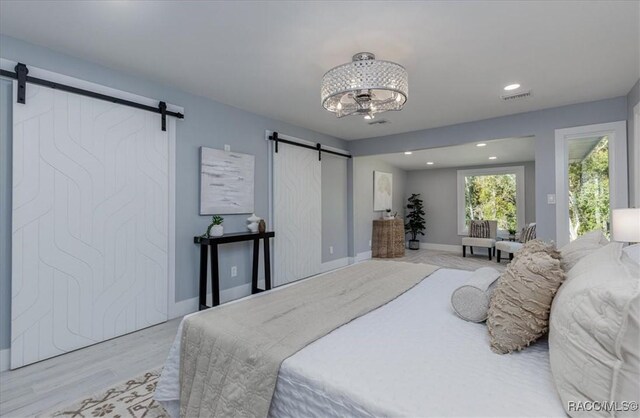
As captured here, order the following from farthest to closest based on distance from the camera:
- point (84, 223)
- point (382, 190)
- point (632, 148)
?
point (382, 190)
point (632, 148)
point (84, 223)

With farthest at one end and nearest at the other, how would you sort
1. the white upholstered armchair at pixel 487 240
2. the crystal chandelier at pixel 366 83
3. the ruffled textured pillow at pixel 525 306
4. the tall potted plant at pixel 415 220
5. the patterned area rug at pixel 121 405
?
1. the tall potted plant at pixel 415 220
2. the white upholstered armchair at pixel 487 240
3. the crystal chandelier at pixel 366 83
4. the patterned area rug at pixel 121 405
5. the ruffled textured pillow at pixel 525 306

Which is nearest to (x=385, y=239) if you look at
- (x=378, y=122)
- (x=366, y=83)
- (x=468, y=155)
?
(x=468, y=155)

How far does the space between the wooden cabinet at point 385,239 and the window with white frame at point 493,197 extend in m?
2.06

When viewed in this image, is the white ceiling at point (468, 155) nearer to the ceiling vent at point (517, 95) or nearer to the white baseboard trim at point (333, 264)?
the ceiling vent at point (517, 95)

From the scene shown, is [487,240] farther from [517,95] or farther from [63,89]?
[63,89]

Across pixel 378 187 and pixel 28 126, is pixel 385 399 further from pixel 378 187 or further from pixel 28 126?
pixel 378 187

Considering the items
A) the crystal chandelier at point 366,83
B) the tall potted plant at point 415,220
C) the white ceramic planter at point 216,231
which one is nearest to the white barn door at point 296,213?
the white ceramic planter at point 216,231

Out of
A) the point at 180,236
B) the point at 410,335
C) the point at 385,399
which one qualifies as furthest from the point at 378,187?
the point at 385,399

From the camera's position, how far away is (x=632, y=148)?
3121 mm

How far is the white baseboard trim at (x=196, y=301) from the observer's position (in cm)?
315

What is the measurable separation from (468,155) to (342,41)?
15.9ft

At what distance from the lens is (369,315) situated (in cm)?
157

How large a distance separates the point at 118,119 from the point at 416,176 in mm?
7189

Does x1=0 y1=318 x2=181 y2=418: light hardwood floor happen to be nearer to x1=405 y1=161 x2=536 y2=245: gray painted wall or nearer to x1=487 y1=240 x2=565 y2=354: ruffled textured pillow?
x1=487 y1=240 x2=565 y2=354: ruffled textured pillow
